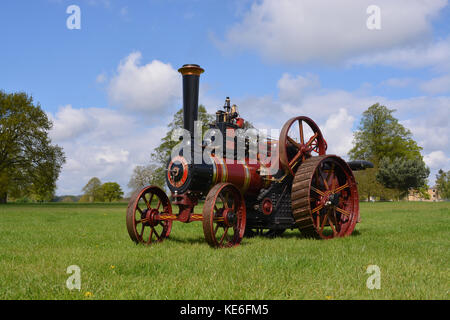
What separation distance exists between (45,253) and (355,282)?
14.8 feet

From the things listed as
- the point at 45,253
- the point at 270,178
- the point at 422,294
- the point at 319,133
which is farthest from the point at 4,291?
the point at 319,133

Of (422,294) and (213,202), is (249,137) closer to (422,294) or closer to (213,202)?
(213,202)

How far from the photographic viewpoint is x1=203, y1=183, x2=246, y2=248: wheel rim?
598cm

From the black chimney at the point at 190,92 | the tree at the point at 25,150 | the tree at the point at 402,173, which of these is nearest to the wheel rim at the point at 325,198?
the black chimney at the point at 190,92

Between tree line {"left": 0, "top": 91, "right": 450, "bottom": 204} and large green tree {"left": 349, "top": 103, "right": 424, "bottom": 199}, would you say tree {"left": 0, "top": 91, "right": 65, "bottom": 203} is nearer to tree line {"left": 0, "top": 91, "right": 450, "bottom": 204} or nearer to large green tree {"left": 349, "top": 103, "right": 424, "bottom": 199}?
tree line {"left": 0, "top": 91, "right": 450, "bottom": 204}

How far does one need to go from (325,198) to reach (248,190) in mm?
1541

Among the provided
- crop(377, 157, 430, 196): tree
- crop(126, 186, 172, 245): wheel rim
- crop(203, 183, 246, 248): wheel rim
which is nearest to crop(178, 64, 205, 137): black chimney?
crop(203, 183, 246, 248): wheel rim

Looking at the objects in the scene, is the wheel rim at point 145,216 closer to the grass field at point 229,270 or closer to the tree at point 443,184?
the grass field at point 229,270

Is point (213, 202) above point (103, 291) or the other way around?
above

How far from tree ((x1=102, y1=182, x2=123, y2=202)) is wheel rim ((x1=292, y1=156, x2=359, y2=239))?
237 ft

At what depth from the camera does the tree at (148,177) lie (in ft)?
104

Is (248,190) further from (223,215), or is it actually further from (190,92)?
(190,92)
